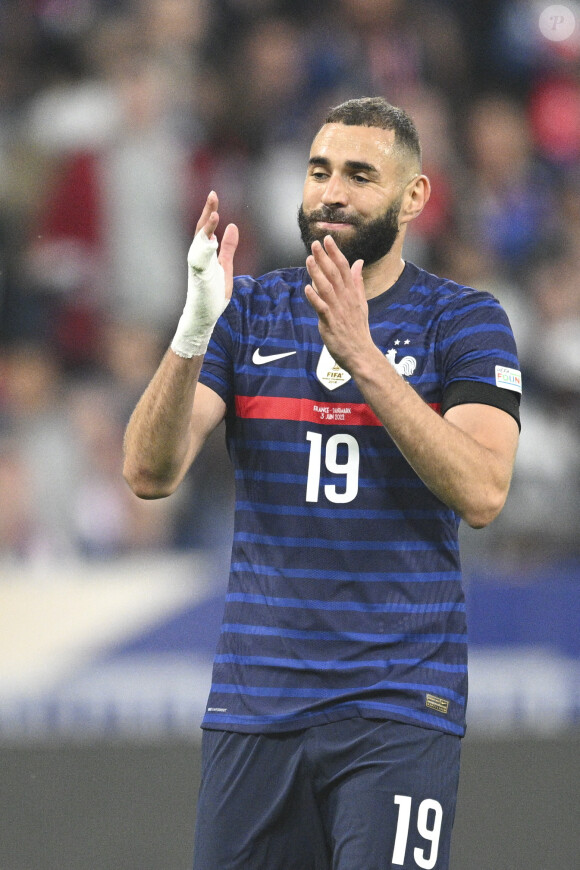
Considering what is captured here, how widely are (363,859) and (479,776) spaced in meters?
2.54

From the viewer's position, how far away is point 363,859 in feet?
9.54

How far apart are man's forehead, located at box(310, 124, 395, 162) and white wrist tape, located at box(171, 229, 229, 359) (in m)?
0.48

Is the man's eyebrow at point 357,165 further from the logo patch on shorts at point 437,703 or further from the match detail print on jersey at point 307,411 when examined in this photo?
the logo patch on shorts at point 437,703

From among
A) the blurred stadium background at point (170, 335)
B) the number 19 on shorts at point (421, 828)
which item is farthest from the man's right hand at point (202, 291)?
the blurred stadium background at point (170, 335)

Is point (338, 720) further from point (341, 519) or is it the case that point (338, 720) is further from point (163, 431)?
point (163, 431)

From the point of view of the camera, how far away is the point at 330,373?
3.18 meters

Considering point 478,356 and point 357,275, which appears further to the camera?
point 478,356

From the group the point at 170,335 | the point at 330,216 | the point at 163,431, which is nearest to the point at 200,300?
the point at 163,431

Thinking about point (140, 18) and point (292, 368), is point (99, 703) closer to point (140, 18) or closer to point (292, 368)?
point (292, 368)

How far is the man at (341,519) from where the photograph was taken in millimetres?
2938

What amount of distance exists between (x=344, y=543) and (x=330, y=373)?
0.41 metres

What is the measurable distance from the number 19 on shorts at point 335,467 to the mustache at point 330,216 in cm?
51

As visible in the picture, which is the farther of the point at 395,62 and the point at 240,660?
the point at 395,62

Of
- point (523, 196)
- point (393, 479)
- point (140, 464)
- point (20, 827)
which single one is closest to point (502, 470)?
point (393, 479)
